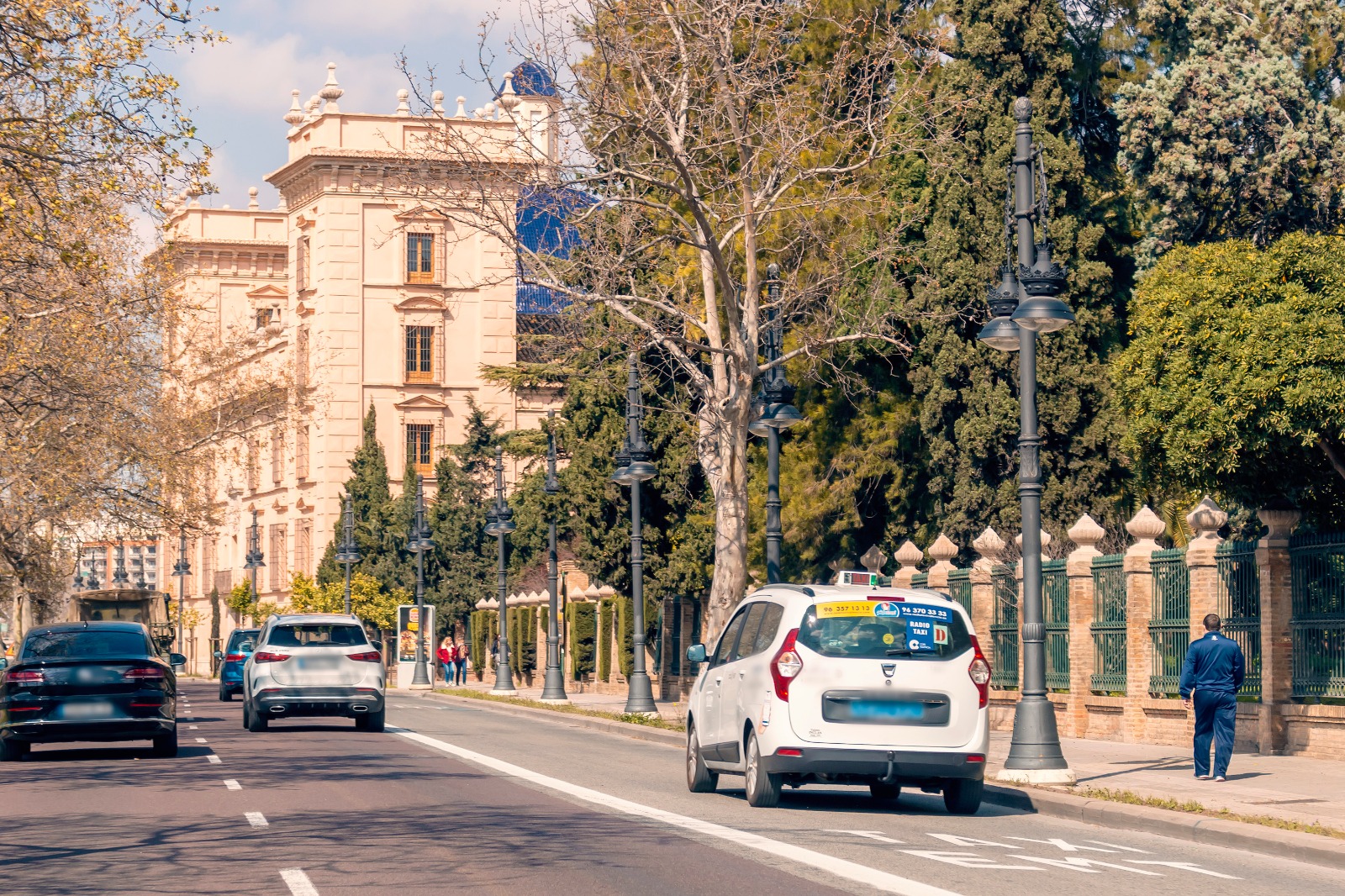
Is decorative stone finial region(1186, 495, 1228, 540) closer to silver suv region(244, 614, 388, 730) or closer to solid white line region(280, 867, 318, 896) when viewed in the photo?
silver suv region(244, 614, 388, 730)

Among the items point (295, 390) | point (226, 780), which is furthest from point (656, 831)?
point (295, 390)

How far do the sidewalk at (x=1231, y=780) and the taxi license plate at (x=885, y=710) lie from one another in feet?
8.67

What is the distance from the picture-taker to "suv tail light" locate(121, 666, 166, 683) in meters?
21.6

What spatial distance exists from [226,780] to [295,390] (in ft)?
117

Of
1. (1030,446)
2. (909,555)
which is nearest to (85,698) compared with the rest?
(1030,446)

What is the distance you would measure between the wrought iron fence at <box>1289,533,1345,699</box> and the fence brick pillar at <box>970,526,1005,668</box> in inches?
325

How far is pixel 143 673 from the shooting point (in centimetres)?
2170

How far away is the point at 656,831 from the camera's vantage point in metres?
13.8

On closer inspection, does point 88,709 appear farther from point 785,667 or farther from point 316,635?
point 785,667

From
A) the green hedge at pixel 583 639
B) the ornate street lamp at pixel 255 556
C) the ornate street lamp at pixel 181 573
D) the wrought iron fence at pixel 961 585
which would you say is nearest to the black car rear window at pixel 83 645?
the wrought iron fence at pixel 961 585

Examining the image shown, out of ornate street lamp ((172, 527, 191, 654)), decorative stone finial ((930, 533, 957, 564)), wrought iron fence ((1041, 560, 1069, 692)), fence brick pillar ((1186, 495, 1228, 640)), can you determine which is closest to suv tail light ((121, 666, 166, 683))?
wrought iron fence ((1041, 560, 1069, 692))

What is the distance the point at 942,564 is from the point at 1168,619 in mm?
7203

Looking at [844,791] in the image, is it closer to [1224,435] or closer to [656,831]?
[656,831]

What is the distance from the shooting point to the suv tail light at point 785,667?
1496 centimetres
